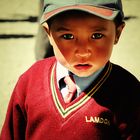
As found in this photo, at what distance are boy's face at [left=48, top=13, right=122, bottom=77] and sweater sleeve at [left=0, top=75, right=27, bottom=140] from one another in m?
0.23

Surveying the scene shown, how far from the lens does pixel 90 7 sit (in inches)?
37.8

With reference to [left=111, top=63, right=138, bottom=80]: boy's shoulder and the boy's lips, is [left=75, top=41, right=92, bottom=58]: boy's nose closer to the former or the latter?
the boy's lips

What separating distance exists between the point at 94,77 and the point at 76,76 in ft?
0.19

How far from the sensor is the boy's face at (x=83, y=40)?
95cm

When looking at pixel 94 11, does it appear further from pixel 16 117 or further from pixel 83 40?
pixel 16 117

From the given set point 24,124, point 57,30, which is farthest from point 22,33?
point 57,30

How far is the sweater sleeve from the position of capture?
45.6 inches

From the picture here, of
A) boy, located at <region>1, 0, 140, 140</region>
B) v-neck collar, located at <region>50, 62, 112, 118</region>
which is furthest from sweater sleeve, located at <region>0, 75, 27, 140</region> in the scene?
v-neck collar, located at <region>50, 62, 112, 118</region>

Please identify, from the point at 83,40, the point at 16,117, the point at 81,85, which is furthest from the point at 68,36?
the point at 16,117

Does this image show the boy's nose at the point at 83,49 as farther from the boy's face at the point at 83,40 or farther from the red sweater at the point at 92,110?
the red sweater at the point at 92,110

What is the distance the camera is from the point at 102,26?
0.96 meters

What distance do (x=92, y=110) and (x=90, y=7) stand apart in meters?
0.31

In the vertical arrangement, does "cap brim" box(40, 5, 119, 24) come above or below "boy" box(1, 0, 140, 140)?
above

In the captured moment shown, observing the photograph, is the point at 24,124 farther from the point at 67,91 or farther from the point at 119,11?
the point at 119,11
